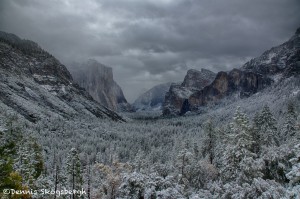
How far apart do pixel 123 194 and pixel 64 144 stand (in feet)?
488

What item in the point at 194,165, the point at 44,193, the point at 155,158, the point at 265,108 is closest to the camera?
the point at 44,193

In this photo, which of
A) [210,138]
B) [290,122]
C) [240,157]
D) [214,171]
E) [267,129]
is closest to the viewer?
[240,157]

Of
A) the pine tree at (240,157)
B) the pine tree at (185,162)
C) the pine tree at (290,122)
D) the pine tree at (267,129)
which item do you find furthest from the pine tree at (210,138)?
the pine tree at (240,157)

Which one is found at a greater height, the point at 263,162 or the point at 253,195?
the point at 263,162

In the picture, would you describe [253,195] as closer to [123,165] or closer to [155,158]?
[123,165]

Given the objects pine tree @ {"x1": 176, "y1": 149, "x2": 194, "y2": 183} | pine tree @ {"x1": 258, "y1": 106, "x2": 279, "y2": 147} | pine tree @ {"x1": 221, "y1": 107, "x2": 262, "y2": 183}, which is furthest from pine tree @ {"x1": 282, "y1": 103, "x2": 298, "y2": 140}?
pine tree @ {"x1": 221, "y1": 107, "x2": 262, "y2": 183}

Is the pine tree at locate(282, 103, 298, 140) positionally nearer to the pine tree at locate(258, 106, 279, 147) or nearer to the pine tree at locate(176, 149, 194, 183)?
the pine tree at locate(258, 106, 279, 147)

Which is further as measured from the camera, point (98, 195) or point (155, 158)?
point (155, 158)

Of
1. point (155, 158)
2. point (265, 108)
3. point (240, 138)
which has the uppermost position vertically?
point (265, 108)

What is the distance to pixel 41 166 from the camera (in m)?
53.8

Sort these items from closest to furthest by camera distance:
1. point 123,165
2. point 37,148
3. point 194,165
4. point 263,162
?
point 263,162
point 123,165
point 194,165
point 37,148

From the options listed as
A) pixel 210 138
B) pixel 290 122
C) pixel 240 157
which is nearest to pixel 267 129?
pixel 290 122

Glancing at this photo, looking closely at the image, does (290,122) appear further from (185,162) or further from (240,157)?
(240,157)

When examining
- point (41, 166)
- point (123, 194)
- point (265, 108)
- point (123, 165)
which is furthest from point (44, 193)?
point (265, 108)
